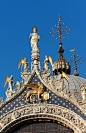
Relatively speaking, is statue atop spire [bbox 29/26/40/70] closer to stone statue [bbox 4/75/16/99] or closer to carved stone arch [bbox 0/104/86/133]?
stone statue [bbox 4/75/16/99]

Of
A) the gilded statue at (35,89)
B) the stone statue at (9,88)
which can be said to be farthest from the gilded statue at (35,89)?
the stone statue at (9,88)

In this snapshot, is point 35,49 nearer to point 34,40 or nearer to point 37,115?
point 34,40

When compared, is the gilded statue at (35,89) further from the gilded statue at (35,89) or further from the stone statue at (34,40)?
the stone statue at (34,40)

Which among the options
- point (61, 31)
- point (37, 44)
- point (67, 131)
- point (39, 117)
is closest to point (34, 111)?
point (39, 117)

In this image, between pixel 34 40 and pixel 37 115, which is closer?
pixel 37 115

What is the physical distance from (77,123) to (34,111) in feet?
7.43

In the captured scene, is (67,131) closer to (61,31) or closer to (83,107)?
(83,107)

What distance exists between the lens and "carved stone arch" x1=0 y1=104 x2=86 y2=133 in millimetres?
25094

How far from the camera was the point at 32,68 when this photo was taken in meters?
26.9

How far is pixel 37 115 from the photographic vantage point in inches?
1003

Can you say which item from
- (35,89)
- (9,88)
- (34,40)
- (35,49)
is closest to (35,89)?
(35,89)

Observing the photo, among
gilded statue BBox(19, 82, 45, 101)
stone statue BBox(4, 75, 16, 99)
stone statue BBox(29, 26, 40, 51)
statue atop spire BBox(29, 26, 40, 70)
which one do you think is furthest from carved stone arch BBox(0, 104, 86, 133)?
stone statue BBox(29, 26, 40, 51)

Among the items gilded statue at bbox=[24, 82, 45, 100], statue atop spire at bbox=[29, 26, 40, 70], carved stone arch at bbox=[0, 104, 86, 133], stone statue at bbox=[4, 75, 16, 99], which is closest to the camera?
carved stone arch at bbox=[0, 104, 86, 133]

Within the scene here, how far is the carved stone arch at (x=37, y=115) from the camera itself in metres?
25.1
